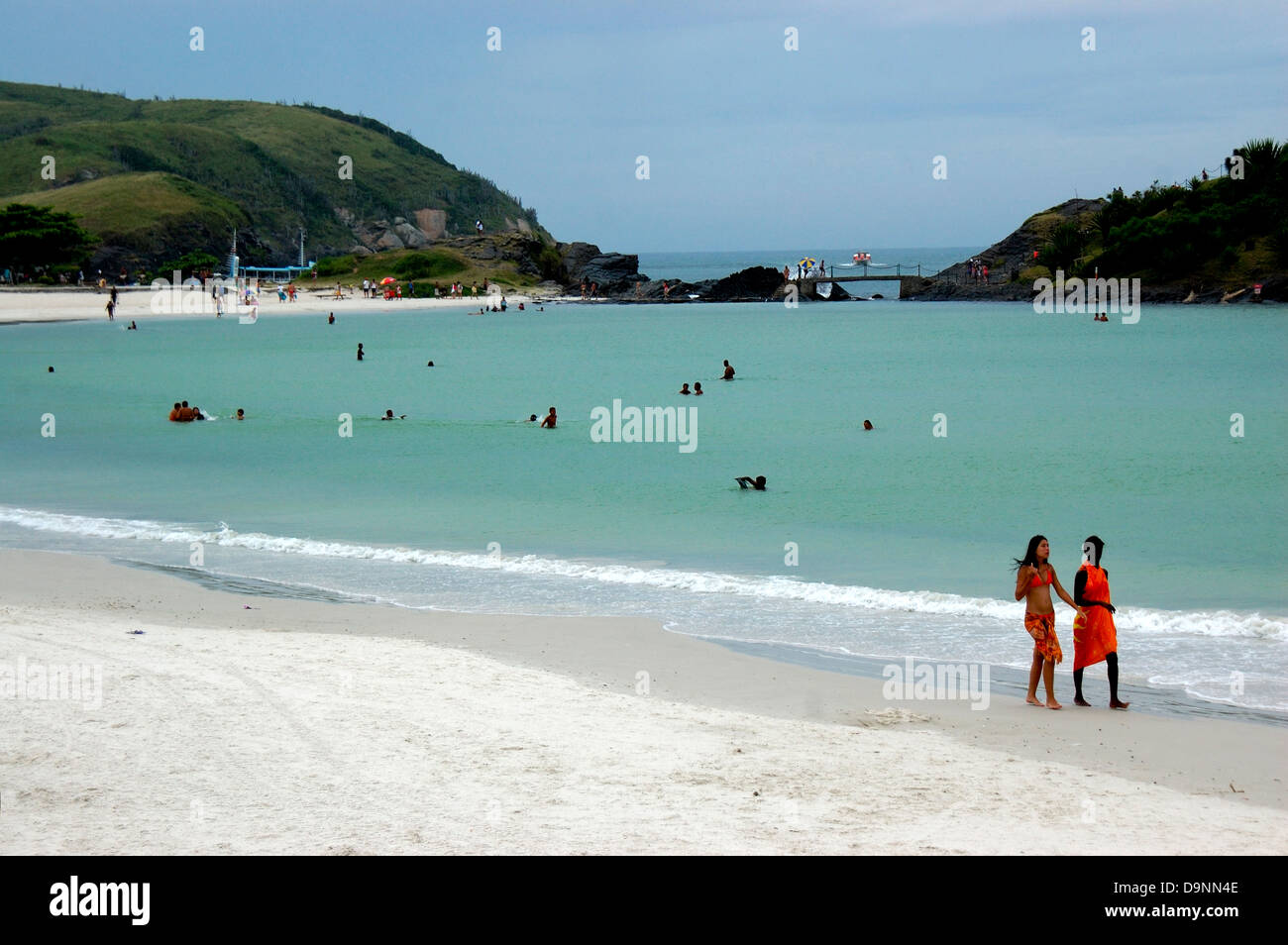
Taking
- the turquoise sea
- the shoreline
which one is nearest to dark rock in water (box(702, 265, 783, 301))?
the shoreline

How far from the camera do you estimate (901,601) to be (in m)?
14.5

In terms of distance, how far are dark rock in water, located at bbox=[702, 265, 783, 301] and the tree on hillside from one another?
69466mm

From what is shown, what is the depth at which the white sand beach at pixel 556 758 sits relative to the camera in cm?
690

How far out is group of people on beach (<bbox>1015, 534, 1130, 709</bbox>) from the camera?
407 inches

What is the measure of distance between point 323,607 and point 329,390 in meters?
34.6

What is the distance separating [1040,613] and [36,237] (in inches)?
4364

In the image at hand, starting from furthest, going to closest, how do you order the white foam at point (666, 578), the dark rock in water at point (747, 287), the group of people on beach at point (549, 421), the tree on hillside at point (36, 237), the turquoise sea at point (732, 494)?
the dark rock in water at point (747, 287), the tree on hillside at point (36, 237), the group of people on beach at point (549, 421), the turquoise sea at point (732, 494), the white foam at point (666, 578)

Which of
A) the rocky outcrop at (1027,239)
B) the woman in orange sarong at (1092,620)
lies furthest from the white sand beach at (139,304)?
the woman in orange sarong at (1092,620)

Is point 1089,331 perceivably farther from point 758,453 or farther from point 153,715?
point 153,715

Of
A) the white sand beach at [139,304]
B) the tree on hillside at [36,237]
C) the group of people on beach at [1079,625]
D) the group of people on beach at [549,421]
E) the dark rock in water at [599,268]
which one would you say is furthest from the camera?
the dark rock in water at [599,268]

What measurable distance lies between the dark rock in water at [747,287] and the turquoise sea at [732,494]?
87523mm

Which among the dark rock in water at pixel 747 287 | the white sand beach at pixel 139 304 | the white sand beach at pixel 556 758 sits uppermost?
the dark rock in water at pixel 747 287

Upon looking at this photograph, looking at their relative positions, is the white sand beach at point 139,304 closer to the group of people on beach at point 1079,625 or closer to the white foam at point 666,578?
the white foam at point 666,578

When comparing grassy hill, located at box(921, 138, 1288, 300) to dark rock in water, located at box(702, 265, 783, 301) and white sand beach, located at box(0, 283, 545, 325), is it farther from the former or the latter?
white sand beach, located at box(0, 283, 545, 325)
